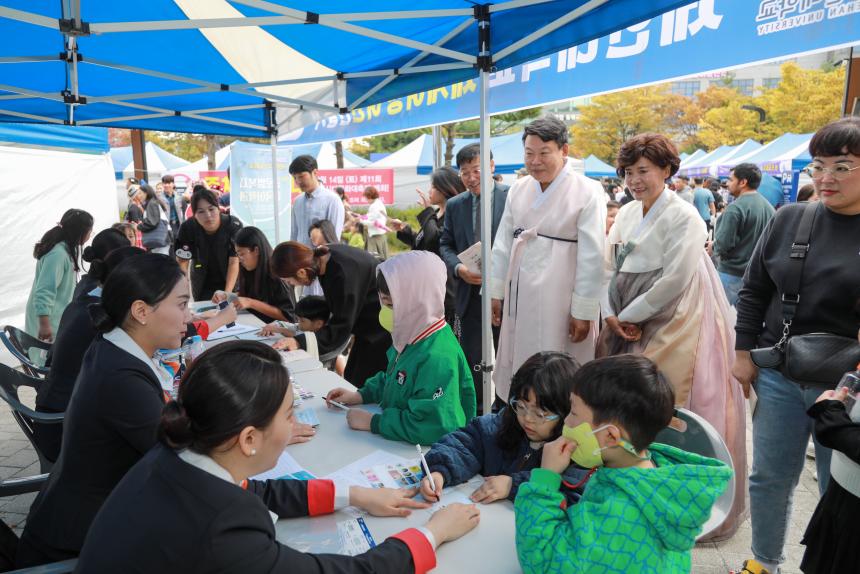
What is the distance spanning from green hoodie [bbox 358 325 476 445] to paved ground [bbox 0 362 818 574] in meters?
1.25

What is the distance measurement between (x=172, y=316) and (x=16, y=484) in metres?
0.74

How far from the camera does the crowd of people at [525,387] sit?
1.05 m

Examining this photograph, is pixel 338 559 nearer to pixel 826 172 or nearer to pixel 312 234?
pixel 826 172

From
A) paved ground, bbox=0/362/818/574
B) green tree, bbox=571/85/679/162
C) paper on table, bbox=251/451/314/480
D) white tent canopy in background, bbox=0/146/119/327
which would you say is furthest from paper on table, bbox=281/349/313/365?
green tree, bbox=571/85/679/162

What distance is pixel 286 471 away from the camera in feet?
5.43

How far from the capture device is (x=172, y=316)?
6.07ft

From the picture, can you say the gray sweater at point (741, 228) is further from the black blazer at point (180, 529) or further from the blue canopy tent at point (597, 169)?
the blue canopy tent at point (597, 169)

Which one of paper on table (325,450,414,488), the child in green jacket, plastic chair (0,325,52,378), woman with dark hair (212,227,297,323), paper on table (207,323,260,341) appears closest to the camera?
paper on table (325,450,414,488)

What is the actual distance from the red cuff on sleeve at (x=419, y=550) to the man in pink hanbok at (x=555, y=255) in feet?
4.92

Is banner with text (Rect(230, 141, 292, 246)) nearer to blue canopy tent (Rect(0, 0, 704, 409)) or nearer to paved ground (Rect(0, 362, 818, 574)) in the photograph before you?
blue canopy tent (Rect(0, 0, 704, 409))

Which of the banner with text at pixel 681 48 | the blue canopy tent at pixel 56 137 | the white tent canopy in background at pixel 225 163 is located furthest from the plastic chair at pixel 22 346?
the white tent canopy in background at pixel 225 163

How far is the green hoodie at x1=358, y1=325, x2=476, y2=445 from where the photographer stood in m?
1.81

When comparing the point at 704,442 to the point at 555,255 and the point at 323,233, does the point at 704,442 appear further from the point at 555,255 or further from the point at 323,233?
the point at 323,233

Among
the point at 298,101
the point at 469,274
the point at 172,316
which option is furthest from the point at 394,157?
the point at 172,316
